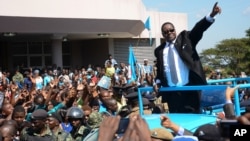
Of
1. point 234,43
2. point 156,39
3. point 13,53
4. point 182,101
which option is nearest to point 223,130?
point 182,101

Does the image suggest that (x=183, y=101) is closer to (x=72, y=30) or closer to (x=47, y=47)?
(x=72, y=30)

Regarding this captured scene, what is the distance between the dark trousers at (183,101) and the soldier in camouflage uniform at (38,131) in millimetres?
1323

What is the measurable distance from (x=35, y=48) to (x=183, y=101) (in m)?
18.6

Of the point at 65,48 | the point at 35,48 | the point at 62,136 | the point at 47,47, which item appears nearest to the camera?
the point at 62,136

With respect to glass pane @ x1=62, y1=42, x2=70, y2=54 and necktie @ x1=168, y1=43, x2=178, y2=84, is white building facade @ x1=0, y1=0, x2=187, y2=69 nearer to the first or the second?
glass pane @ x1=62, y1=42, x2=70, y2=54

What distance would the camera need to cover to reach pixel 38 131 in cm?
447

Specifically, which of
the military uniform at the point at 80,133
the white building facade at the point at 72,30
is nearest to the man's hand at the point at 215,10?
the military uniform at the point at 80,133

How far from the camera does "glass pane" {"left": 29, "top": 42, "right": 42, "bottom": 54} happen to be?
2177 cm

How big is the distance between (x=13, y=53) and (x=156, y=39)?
27.2ft

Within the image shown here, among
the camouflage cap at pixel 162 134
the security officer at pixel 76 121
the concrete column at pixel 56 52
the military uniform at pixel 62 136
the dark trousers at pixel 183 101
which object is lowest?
the military uniform at pixel 62 136

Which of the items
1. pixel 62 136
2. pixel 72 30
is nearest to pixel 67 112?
pixel 62 136

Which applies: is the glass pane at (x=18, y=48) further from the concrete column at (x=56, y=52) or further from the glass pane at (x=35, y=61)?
the concrete column at (x=56, y=52)

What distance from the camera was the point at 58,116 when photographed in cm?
537

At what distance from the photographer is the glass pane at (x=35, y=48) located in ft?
71.4
